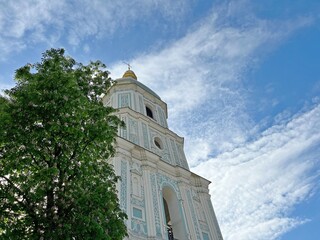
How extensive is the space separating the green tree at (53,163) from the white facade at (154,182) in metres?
6.03

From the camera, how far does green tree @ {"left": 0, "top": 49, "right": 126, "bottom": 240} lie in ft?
21.8

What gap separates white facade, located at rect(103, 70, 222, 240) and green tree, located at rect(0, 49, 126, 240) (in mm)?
6026

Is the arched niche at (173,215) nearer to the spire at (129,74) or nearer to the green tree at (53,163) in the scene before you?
the green tree at (53,163)

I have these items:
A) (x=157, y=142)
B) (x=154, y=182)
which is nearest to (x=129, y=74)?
(x=157, y=142)

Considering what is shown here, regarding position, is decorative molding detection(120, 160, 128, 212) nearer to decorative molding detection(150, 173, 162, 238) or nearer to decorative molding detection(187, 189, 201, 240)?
decorative molding detection(150, 173, 162, 238)

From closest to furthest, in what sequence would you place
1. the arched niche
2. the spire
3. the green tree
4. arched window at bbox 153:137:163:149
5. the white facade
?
the green tree, the white facade, the arched niche, arched window at bbox 153:137:163:149, the spire

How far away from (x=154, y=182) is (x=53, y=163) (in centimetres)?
945

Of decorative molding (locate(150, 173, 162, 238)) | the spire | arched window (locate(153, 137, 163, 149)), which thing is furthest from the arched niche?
the spire

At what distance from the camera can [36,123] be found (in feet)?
24.7

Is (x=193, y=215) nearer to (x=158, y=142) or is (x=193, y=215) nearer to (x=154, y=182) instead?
(x=154, y=182)

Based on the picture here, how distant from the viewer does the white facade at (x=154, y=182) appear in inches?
551

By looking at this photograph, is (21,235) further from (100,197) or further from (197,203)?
(197,203)

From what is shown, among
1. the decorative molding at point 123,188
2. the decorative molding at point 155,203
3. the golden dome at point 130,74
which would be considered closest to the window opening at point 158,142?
the decorative molding at point 155,203

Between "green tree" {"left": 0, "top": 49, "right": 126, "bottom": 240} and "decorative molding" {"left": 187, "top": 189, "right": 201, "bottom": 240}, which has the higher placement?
"decorative molding" {"left": 187, "top": 189, "right": 201, "bottom": 240}
